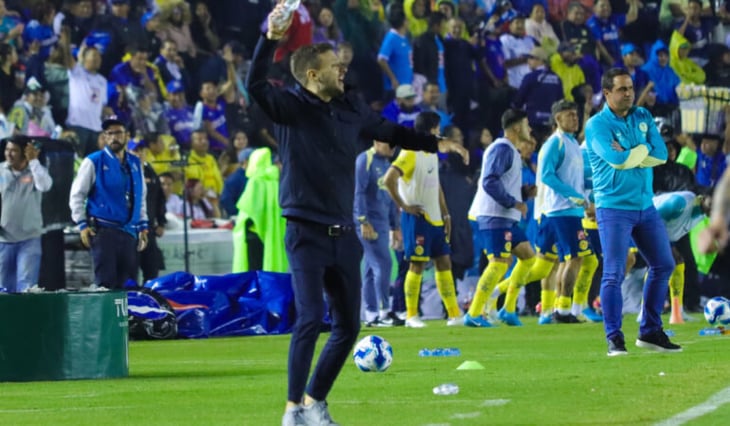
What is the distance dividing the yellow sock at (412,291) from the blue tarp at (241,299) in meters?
1.39

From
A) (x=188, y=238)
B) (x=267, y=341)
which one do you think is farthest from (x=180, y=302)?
(x=188, y=238)

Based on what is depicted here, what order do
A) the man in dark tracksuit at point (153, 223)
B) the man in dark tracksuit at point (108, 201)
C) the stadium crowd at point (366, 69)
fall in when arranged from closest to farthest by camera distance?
the man in dark tracksuit at point (108, 201) < the man in dark tracksuit at point (153, 223) < the stadium crowd at point (366, 69)

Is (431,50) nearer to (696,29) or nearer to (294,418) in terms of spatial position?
(696,29)

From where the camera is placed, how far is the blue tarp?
19922mm

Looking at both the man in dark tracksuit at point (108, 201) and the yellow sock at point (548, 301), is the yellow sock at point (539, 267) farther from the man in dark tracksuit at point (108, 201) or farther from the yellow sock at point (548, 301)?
the man in dark tracksuit at point (108, 201)

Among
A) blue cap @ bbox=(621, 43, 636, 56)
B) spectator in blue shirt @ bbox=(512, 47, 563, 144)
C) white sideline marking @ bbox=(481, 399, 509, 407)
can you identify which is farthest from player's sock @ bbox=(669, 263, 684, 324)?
blue cap @ bbox=(621, 43, 636, 56)

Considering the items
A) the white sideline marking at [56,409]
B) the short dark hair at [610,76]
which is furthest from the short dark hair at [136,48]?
the white sideline marking at [56,409]

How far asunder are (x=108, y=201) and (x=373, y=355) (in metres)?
6.00

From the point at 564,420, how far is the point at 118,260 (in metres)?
9.68

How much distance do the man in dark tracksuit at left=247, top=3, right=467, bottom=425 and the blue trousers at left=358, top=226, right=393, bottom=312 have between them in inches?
455

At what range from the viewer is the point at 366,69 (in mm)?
27141

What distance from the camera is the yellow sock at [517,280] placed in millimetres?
19672

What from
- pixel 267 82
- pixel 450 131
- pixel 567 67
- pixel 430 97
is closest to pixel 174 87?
pixel 430 97

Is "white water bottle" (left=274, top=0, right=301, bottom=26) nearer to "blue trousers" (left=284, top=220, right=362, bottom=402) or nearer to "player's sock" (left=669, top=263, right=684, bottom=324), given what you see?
"blue trousers" (left=284, top=220, right=362, bottom=402)
